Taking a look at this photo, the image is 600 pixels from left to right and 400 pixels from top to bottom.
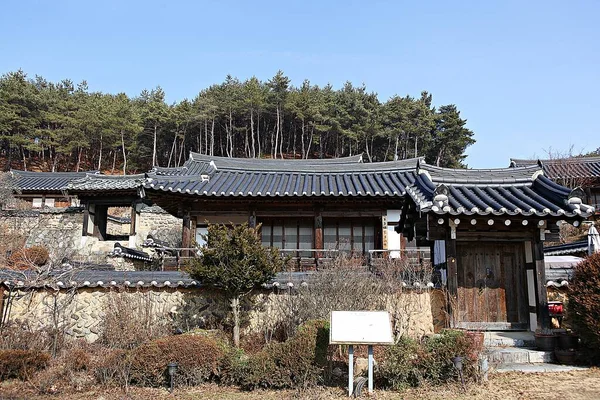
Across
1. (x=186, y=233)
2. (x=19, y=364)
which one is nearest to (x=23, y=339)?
(x=19, y=364)

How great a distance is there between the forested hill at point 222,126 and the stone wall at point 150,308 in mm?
32817

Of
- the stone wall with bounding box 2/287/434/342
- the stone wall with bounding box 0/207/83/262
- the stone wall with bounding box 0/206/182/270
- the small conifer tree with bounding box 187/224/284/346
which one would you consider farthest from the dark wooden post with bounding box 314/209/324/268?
the stone wall with bounding box 0/207/83/262

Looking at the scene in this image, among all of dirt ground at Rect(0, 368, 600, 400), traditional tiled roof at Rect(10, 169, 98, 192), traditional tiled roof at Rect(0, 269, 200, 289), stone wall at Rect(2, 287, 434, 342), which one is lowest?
dirt ground at Rect(0, 368, 600, 400)

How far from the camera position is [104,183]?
23.4m

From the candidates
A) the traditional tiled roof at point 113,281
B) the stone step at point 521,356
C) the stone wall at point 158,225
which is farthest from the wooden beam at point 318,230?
the stone wall at point 158,225

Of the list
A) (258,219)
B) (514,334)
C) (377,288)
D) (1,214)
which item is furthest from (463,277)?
(1,214)

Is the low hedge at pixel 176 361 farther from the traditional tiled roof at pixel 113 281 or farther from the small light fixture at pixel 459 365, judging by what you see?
the small light fixture at pixel 459 365

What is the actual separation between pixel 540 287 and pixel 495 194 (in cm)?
216

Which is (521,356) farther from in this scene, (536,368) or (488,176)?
(488,176)

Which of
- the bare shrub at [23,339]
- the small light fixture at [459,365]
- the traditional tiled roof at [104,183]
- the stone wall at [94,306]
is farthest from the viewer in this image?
the traditional tiled roof at [104,183]

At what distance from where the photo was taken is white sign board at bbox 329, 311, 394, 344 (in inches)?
249

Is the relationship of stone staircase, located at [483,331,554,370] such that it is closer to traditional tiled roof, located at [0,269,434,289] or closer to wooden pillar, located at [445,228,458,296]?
wooden pillar, located at [445,228,458,296]

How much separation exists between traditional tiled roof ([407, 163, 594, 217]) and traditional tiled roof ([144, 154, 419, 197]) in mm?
4606

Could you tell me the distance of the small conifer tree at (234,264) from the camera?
887 cm
